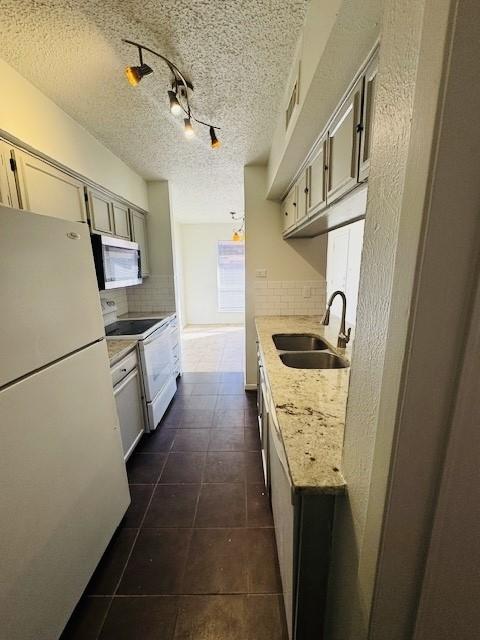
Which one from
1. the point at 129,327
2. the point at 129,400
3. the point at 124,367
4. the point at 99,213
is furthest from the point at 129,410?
the point at 99,213

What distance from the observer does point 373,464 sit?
1.75ft

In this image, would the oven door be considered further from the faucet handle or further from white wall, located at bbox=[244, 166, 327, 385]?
the faucet handle

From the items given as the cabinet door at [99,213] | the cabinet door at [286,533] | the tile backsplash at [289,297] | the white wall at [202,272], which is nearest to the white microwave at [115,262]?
the cabinet door at [99,213]

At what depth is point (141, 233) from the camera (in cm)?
321

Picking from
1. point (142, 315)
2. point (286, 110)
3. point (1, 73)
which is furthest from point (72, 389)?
point (142, 315)

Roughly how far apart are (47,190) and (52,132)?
0.39m

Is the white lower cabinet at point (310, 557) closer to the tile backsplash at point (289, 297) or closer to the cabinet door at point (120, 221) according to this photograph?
the tile backsplash at point (289, 297)

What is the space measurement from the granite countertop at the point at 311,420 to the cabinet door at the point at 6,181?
1674 millimetres

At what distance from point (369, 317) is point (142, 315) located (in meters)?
3.10

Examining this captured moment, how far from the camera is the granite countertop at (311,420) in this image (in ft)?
2.39

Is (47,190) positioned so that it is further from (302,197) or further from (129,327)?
(302,197)

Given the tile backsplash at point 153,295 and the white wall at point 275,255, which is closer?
the white wall at point 275,255

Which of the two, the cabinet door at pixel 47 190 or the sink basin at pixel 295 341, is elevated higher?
the cabinet door at pixel 47 190

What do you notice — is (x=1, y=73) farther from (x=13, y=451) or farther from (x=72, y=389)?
(x=13, y=451)
